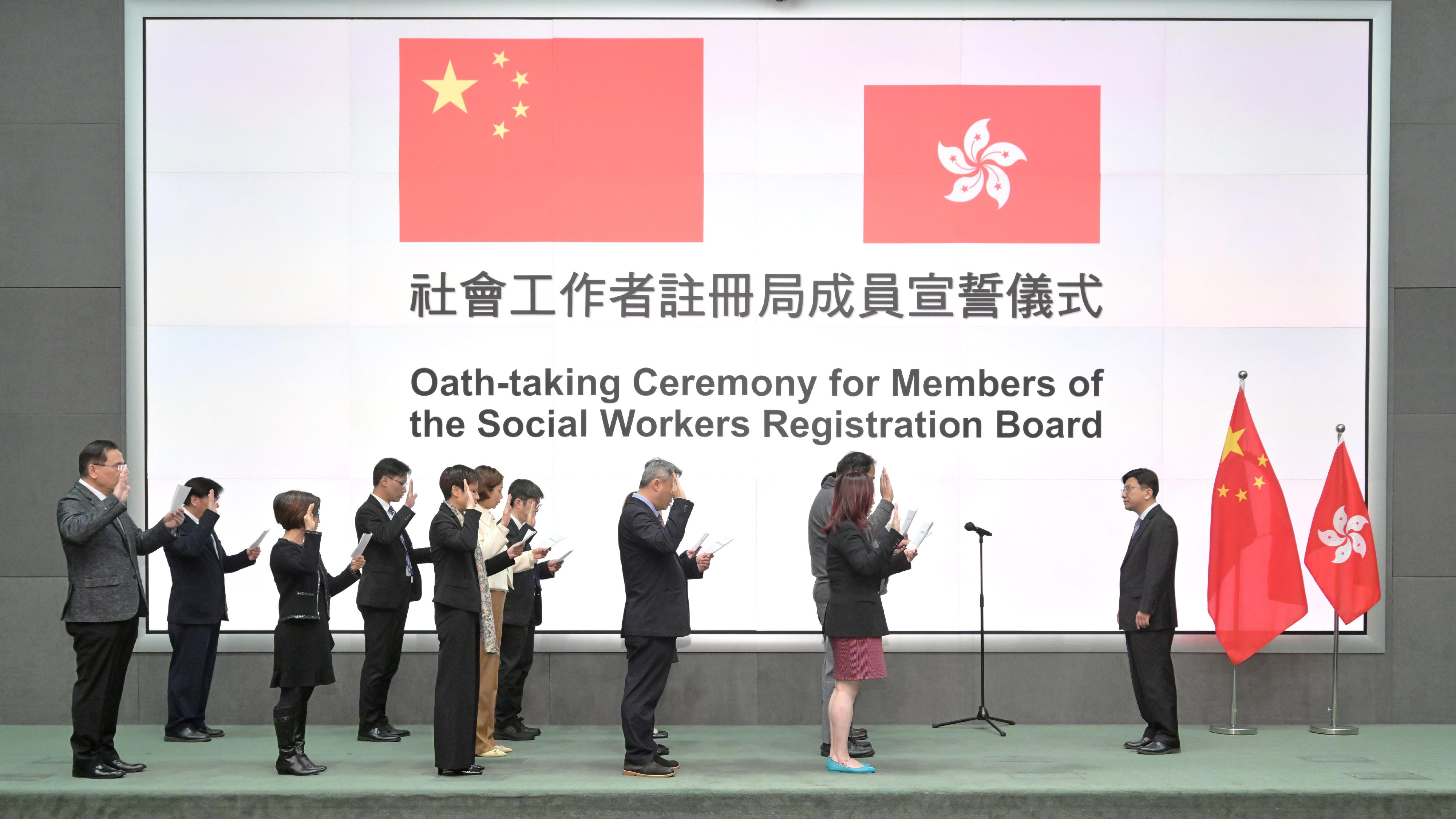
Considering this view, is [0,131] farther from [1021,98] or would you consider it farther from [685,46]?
[1021,98]

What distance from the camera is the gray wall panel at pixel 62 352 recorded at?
711 centimetres

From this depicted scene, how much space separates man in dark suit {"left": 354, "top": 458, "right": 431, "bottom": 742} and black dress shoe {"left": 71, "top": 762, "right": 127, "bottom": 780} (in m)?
1.25

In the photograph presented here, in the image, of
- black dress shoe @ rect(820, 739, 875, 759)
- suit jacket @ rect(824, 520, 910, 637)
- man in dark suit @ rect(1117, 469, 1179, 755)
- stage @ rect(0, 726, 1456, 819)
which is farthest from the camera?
man in dark suit @ rect(1117, 469, 1179, 755)

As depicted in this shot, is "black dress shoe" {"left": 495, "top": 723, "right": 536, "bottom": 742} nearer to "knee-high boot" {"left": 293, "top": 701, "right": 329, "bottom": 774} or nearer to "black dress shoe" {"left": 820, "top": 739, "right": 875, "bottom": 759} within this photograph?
"knee-high boot" {"left": 293, "top": 701, "right": 329, "bottom": 774}

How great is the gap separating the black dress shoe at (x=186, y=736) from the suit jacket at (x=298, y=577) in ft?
5.13

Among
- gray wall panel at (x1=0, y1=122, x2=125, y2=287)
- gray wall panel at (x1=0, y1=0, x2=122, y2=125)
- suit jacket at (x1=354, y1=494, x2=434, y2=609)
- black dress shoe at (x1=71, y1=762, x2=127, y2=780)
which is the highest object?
gray wall panel at (x1=0, y1=0, x2=122, y2=125)

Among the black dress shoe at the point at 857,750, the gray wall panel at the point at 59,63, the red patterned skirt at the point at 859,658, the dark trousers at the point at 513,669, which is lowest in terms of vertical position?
the black dress shoe at the point at 857,750

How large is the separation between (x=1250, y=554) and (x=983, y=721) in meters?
1.83

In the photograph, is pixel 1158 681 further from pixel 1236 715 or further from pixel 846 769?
pixel 846 769

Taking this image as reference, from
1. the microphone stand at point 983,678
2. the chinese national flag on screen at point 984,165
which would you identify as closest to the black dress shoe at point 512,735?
the microphone stand at point 983,678

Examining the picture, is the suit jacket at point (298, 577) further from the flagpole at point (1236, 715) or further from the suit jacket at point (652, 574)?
the flagpole at point (1236, 715)

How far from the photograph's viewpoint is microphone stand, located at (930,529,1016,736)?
6773 mm

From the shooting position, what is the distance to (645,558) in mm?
5559

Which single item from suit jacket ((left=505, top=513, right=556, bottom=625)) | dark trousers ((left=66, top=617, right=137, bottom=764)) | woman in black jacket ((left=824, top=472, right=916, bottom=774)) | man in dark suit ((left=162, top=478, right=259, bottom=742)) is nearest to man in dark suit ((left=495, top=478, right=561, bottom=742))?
suit jacket ((left=505, top=513, right=556, bottom=625))
